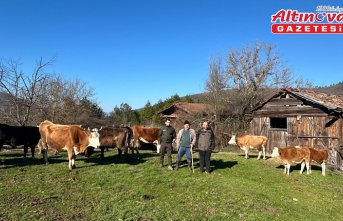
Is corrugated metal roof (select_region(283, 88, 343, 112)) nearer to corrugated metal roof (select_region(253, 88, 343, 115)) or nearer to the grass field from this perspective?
corrugated metal roof (select_region(253, 88, 343, 115))

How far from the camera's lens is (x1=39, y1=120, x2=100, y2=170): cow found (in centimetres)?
1354

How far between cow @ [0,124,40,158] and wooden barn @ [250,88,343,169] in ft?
51.9

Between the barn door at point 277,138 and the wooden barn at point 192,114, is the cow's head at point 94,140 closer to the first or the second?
the barn door at point 277,138


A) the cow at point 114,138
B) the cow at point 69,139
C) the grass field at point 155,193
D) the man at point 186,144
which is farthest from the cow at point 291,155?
the cow at point 69,139

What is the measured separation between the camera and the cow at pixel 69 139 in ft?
44.4

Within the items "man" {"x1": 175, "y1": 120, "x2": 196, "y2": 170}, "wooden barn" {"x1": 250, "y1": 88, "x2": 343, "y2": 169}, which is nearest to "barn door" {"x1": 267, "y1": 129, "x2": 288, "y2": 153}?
"wooden barn" {"x1": 250, "y1": 88, "x2": 343, "y2": 169}

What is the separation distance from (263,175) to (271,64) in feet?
126

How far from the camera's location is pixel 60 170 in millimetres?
12938

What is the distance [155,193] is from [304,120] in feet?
46.6

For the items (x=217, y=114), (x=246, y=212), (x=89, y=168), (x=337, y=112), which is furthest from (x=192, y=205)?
(x=217, y=114)

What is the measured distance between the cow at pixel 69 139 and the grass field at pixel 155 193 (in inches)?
31.1

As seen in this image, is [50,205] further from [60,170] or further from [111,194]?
A: [60,170]

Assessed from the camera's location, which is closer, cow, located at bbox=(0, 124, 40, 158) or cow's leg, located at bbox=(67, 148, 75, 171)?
cow's leg, located at bbox=(67, 148, 75, 171)

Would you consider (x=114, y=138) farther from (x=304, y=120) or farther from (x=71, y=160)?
(x=304, y=120)
